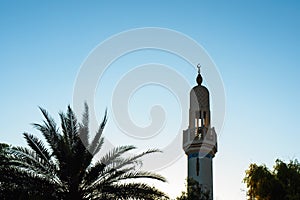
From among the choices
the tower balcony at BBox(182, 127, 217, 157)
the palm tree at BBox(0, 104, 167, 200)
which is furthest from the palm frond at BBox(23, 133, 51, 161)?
the tower balcony at BBox(182, 127, 217, 157)

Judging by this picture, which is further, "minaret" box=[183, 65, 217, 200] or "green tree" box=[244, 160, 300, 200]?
"minaret" box=[183, 65, 217, 200]

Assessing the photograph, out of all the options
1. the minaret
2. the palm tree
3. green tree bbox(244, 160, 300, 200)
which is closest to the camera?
the palm tree

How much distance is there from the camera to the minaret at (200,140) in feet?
70.9

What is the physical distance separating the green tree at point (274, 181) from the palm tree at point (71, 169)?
4.00m

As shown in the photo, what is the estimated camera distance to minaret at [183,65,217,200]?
70.9 ft

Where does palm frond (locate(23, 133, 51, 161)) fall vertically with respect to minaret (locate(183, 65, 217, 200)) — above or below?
below

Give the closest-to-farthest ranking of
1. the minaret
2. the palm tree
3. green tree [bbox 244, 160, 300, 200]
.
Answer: the palm tree, green tree [bbox 244, 160, 300, 200], the minaret

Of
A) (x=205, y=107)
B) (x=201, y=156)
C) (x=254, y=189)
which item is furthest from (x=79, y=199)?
(x=205, y=107)

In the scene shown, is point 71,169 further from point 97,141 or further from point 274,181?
point 274,181

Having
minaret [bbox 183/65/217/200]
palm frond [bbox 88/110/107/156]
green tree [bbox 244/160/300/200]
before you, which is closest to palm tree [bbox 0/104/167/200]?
palm frond [bbox 88/110/107/156]

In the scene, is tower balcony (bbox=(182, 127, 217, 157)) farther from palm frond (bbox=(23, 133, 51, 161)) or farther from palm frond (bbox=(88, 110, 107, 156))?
palm frond (bbox=(23, 133, 51, 161))

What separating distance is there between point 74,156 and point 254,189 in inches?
277

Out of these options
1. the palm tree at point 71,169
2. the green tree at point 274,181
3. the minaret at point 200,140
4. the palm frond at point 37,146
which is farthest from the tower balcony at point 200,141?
the palm frond at point 37,146

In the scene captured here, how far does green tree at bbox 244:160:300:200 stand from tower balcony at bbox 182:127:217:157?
217 inches
